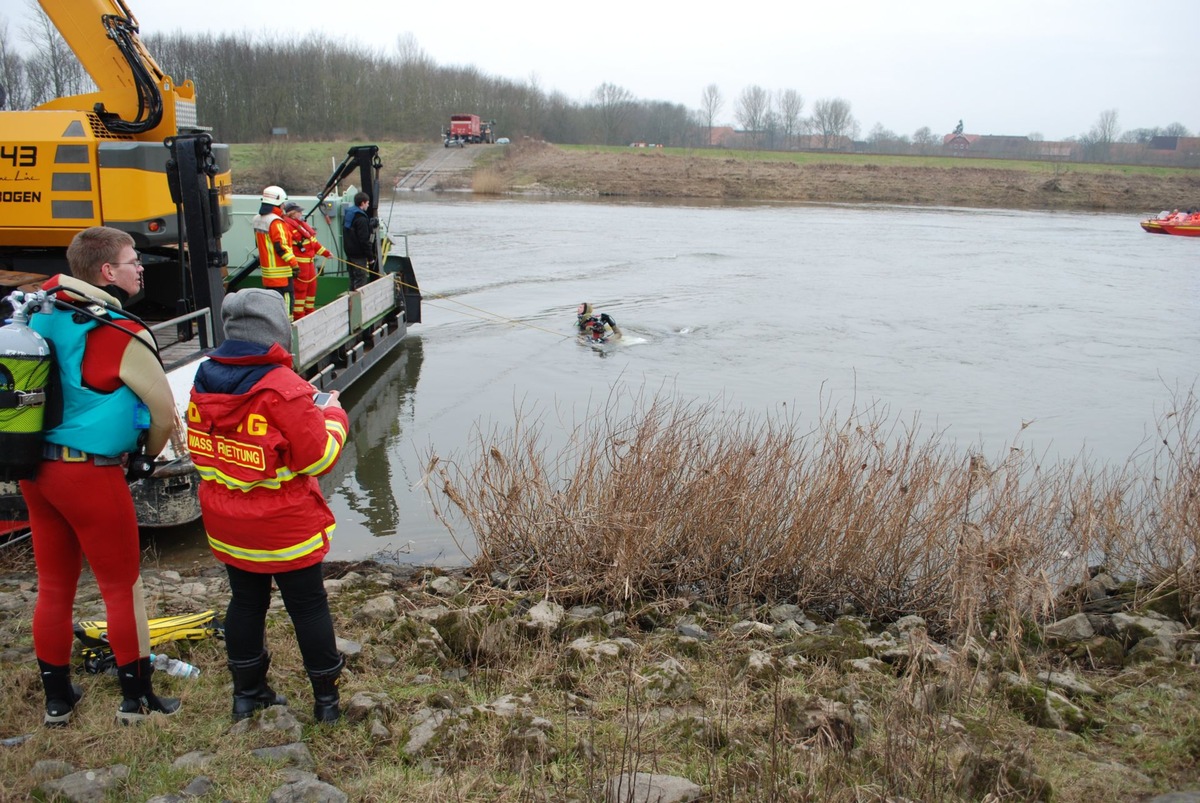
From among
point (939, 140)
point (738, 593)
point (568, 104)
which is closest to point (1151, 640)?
point (738, 593)

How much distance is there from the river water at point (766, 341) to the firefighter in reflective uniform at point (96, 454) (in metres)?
3.46

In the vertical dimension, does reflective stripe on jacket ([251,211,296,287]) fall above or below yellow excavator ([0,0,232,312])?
below

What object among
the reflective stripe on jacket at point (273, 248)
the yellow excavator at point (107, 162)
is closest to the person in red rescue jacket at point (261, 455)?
the yellow excavator at point (107, 162)

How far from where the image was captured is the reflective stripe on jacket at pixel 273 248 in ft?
32.6

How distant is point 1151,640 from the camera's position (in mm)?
5012

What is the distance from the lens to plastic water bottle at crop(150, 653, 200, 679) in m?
4.02

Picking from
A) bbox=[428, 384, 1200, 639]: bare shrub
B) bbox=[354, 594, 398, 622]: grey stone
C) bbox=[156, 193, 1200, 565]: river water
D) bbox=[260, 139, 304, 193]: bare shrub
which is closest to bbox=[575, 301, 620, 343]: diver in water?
bbox=[156, 193, 1200, 565]: river water

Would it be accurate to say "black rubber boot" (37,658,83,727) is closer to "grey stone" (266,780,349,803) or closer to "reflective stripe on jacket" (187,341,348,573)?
"reflective stripe on jacket" (187,341,348,573)

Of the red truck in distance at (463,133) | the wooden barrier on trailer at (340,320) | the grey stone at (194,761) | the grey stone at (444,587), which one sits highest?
the red truck in distance at (463,133)

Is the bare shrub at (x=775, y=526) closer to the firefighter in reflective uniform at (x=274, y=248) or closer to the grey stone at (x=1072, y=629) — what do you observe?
the grey stone at (x=1072, y=629)

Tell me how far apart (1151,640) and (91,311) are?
17.6 ft

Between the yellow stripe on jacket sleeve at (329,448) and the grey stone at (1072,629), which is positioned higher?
the yellow stripe on jacket sleeve at (329,448)

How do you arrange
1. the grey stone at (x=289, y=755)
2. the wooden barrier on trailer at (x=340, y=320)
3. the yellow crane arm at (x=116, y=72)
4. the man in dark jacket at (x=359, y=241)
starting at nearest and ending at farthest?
the grey stone at (x=289, y=755) → the yellow crane arm at (x=116, y=72) → the wooden barrier on trailer at (x=340, y=320) → the man in dark jacket at (x=359, y=241)

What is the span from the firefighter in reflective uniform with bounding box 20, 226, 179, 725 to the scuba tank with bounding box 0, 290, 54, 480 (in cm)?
6
